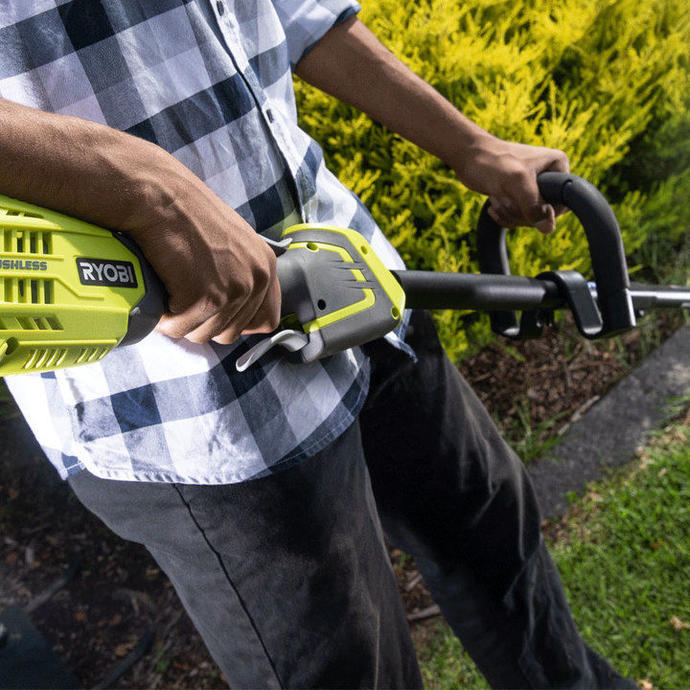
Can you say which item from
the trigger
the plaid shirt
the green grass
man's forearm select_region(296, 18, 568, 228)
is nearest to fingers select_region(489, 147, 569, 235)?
man's forearm select_region(296, 18, 568, 228)

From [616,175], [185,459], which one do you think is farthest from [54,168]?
[616,175]

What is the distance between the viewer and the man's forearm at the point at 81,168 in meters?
0.66

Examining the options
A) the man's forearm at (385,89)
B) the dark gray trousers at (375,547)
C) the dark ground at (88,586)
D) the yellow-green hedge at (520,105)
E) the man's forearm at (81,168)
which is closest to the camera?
the man's forearm at (81,168)

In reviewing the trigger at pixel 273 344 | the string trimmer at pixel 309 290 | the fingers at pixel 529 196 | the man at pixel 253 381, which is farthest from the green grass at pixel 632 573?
the trigger at pixel 273 344

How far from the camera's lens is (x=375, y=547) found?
4.23ft

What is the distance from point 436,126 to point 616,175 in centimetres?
200

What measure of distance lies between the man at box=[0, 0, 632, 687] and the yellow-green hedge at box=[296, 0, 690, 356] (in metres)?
0.95

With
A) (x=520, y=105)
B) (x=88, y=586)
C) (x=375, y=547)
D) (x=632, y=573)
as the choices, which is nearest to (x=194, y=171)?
(x=375, y=547)

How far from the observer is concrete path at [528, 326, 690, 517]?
8.61ft

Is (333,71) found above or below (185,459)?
above

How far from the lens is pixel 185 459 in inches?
41.3

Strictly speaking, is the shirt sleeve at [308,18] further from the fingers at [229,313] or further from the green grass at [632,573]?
the green grass at [632,573]

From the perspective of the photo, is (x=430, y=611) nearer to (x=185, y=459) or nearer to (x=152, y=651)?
(x=152, y=651)

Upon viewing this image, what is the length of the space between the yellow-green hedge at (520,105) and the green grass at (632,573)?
0.81m
